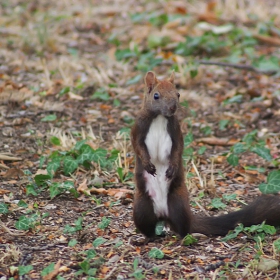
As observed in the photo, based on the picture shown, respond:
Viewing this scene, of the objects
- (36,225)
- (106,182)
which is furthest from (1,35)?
(36,225)

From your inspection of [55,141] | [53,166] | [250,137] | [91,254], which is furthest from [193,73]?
[91,254]

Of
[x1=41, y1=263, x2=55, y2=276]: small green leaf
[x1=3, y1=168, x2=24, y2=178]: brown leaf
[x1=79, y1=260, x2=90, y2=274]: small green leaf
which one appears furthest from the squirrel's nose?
[x1=3, y1=168, x2=24, y2=178]: brown leaf

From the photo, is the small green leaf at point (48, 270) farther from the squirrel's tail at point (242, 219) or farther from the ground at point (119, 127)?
the squirrel's tail at point (242, 219)

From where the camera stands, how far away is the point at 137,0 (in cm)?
1202

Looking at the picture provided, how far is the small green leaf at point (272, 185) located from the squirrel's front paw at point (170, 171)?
1.14 metres

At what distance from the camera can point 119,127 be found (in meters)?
6.92

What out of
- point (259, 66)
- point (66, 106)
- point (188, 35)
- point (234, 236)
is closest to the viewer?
point (234, 236)

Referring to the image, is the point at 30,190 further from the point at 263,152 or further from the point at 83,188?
the point at 263,152

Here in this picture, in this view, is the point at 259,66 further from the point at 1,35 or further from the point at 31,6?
the point at 31,6

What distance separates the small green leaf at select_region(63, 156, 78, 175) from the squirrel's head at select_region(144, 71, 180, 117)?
125 cm

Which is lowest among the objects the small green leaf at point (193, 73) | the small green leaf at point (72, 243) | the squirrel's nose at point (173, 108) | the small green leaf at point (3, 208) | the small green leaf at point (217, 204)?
the small green leaf at point (217, 204)

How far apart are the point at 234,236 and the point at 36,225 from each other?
1430 millimetres

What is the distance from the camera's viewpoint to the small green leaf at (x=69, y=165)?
18.7ft

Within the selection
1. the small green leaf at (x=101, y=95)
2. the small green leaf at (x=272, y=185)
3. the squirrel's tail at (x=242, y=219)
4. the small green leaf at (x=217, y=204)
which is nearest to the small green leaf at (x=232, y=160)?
the small green leaf at (x=272, y=185)
